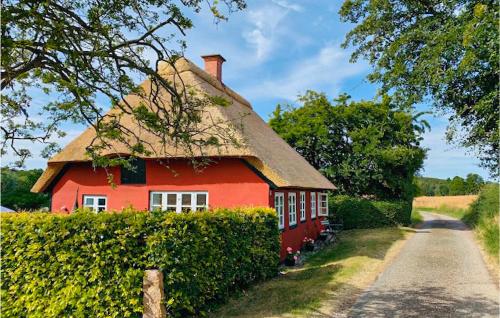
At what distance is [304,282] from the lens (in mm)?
9328

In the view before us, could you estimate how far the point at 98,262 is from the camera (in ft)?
20.6

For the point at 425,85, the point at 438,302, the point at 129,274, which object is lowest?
the point at 438,302

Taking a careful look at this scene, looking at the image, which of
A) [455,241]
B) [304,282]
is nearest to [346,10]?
[304,282]

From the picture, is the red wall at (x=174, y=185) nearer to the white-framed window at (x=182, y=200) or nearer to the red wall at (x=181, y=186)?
the red wall at (x=181, y=186)

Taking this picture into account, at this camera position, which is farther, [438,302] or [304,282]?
[304,282]

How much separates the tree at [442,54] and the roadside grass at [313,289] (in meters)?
4.41

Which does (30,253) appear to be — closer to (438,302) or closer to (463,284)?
(438,302)

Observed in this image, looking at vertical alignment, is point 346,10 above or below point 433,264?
above

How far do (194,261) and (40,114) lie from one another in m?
3.76

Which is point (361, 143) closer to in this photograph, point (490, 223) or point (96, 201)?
point (490, 223)

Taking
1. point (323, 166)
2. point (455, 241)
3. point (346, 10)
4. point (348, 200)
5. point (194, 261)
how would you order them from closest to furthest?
point (194, 261) → point (346, 10) → point (455, 241) → point (348, 200) → point (323, 166)

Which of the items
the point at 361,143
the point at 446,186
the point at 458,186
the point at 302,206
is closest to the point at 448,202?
the point at 361,143

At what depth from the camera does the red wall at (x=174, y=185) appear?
1268cm

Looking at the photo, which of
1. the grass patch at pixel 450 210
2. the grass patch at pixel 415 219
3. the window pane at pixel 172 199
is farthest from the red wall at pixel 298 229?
the grass patch at pixel 450 210
